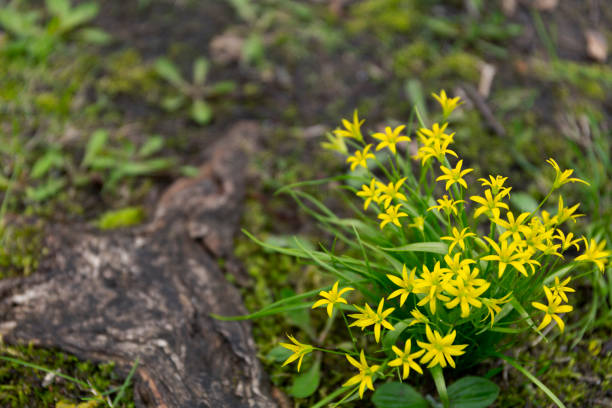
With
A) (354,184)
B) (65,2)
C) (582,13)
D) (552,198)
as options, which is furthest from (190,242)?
(582,13)

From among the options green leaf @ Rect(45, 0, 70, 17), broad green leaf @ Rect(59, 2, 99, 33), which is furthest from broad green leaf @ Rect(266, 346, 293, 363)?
green leaf @ Rect(45, 0, 70, 17)

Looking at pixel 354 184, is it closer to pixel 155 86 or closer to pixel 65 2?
pixel 155 86

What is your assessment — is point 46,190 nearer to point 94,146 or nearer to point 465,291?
point 94,146

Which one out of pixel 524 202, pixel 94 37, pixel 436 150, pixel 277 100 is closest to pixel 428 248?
pixel 436 150

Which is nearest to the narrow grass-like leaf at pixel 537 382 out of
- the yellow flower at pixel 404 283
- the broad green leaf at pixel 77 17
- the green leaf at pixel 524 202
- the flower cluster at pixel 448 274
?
the flower cluster at pixel 448 274

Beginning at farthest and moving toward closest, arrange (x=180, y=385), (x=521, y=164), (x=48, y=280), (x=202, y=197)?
1. (x=521, y=164)
2. (x=202, y=197)
3. (x=48, y=280)
4. (x=180, y=385)

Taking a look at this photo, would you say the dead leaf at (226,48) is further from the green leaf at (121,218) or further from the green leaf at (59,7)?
the green leaf at (121,218)

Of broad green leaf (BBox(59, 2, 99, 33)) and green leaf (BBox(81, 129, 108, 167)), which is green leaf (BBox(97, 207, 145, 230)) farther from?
broad green leaf (BBox(59, 2, 99, 33))
